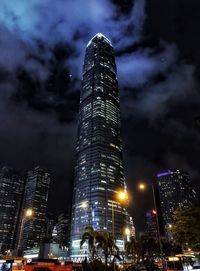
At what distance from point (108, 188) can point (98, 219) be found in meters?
24.9

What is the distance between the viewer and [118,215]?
192m

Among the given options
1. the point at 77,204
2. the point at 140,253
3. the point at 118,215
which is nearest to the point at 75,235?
the point at 77,204

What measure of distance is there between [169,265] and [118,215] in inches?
5713

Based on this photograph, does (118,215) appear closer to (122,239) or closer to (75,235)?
(122,239)

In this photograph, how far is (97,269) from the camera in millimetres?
26969

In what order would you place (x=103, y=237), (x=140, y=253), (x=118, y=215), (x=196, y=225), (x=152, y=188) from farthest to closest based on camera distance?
(x=118, y=215)
(x=140, y=253)
(x=103, y=237)
(x=152, y=188)
(x=196, y=225)

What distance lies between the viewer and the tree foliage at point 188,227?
26.3 metres

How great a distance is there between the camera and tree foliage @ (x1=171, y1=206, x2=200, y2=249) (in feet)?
86.4

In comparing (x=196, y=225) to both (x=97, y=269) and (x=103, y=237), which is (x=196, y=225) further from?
(x=103, y=237)

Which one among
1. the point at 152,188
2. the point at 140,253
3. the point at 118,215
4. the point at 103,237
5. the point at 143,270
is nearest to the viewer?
the point at 152,188

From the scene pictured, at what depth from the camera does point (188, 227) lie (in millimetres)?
26984

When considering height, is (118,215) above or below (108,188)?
below

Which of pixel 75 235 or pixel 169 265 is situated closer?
pixel 169 265

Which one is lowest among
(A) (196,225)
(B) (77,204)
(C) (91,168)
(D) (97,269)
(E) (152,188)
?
(D) (97,269)
